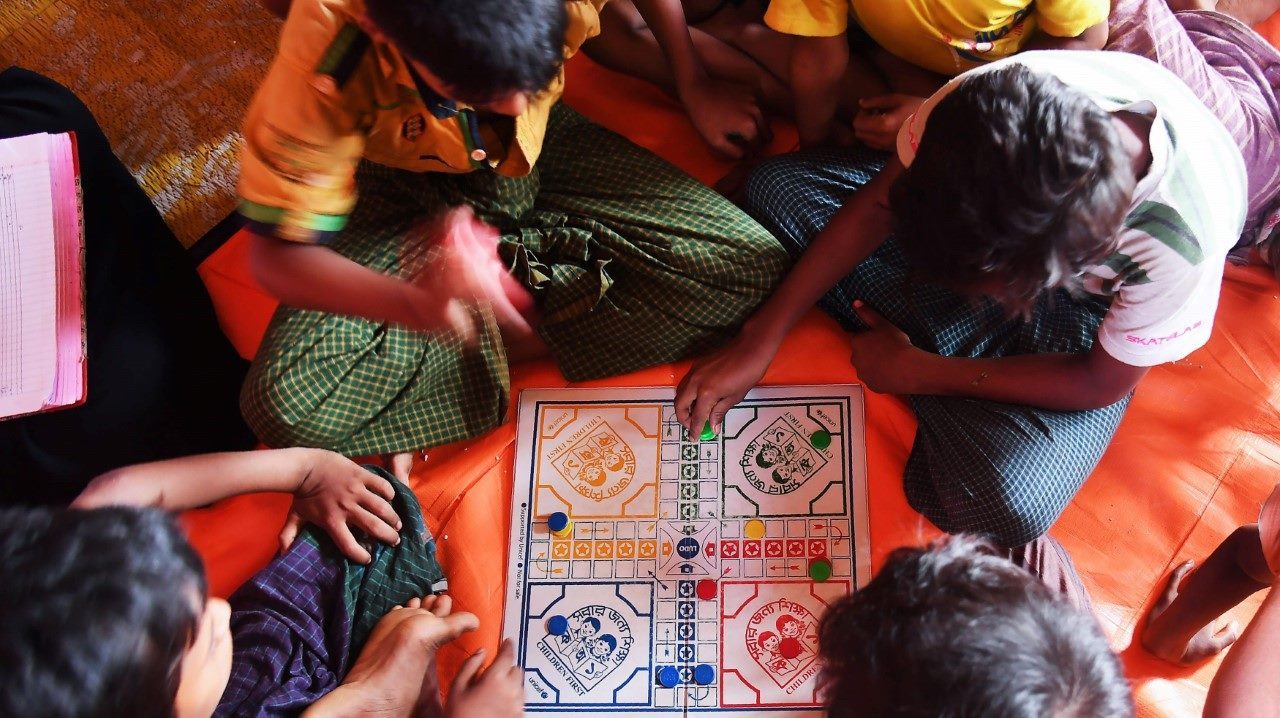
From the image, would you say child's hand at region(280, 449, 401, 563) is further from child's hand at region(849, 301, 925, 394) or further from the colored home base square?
child's hand at region(849, 301, 925, 394)

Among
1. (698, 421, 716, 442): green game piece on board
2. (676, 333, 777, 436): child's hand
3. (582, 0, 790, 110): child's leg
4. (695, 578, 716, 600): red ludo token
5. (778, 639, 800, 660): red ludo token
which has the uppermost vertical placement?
(582, 0, 790, 110): child's leg

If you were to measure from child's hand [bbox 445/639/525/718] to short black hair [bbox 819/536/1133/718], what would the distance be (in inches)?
14.6

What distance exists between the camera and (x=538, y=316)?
109 cm

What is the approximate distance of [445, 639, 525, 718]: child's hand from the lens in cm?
92

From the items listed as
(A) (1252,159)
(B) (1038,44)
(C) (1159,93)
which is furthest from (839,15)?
(A) (1252,159)

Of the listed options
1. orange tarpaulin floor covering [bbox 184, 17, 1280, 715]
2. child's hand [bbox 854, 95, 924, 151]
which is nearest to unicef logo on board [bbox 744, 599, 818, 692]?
orange tarpaulin floor covering [bbox 184, 17, 1280, 715]

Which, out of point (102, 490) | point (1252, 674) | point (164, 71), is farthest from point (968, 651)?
point (164, 71)

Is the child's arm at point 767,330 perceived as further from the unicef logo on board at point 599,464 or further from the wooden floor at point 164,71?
the wooden floor at point 164,71

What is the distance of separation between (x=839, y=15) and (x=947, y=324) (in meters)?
0.36

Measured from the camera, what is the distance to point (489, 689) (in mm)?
936

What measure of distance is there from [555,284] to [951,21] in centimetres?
51

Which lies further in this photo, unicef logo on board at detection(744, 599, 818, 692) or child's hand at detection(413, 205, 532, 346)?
unicef logo on board at detection(744, 599, 818, 692)

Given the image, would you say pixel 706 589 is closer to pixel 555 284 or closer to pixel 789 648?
pixel 789 648

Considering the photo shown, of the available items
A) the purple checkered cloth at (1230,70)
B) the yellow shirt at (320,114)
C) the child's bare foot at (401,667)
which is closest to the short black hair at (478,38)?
the yellow shirt at (320,114)
